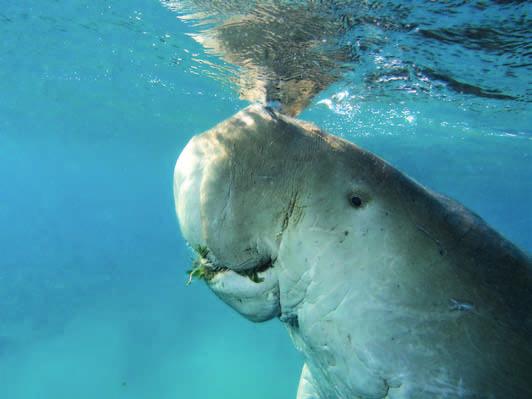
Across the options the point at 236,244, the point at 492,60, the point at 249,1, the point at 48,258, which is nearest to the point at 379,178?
the point at 236,244

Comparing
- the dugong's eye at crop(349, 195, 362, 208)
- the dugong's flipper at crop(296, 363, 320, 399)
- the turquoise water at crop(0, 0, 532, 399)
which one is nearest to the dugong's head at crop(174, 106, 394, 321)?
the dugong's eye at crop(349, 195, 362, 208)

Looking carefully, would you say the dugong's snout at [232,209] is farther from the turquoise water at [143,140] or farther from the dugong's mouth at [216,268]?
the turquoise water at [143,140]

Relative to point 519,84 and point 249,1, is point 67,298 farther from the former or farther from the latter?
point 519,84

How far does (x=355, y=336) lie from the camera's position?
1674 millimetres

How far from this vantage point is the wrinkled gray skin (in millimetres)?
1580

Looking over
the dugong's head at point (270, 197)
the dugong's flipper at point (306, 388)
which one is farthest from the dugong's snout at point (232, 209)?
the dugong's flipper at point (306, 388)

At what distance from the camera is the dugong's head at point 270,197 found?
1770 millimetres

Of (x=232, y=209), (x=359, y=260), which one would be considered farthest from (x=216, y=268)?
(x=359, y=260)

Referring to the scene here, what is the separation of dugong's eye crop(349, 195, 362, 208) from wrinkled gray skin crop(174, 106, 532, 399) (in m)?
0.01

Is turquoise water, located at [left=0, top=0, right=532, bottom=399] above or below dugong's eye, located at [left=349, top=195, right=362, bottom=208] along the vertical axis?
below

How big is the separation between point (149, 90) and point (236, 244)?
17622 millimetres

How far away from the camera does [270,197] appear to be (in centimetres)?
183

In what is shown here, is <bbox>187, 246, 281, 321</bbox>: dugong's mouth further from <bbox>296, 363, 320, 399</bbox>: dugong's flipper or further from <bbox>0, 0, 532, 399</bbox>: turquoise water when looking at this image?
<bbox>0, 0, 532, 399</bbox>: turquoise water

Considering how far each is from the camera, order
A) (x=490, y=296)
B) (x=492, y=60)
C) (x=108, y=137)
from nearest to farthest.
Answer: (x=490, y=296), (x=492, y=60), (x=108, y=137)
